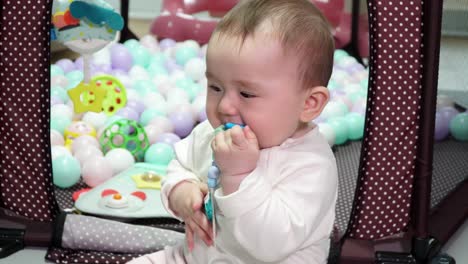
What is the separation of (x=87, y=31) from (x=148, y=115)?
337 mm

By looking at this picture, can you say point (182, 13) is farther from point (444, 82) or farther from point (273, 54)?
point (273, 54)

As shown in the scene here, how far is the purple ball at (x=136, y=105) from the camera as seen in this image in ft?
7.27

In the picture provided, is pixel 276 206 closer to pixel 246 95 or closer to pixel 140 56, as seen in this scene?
pixel 246 95

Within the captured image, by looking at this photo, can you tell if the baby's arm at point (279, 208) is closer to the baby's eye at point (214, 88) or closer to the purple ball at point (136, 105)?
the baby's eye at point (214, 88)

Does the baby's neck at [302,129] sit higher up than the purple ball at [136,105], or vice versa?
the baby's neck at [302,129]

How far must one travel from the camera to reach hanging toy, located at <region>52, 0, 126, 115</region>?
1979 mm

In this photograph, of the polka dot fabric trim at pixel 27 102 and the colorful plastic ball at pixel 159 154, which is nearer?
the polka dot fabric trim at pixel 27 102

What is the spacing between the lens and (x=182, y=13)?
313 cm

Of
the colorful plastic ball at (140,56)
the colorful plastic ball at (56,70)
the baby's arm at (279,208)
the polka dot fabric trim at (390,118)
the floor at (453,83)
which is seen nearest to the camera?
the baby's arm at (279,208)

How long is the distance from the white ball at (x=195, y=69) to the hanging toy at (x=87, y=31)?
510 mm

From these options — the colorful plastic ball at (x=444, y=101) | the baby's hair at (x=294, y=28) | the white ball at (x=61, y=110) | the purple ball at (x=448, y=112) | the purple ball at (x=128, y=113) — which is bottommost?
the purple ball at (x=128, y=113)

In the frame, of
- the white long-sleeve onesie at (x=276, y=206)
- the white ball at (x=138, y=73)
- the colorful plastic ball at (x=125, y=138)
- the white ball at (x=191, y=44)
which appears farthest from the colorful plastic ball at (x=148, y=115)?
the white long-sleeve onesie at (x=276, y=206)

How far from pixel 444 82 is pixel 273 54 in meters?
0.89

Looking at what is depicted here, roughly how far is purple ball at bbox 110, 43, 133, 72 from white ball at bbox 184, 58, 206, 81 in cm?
25
